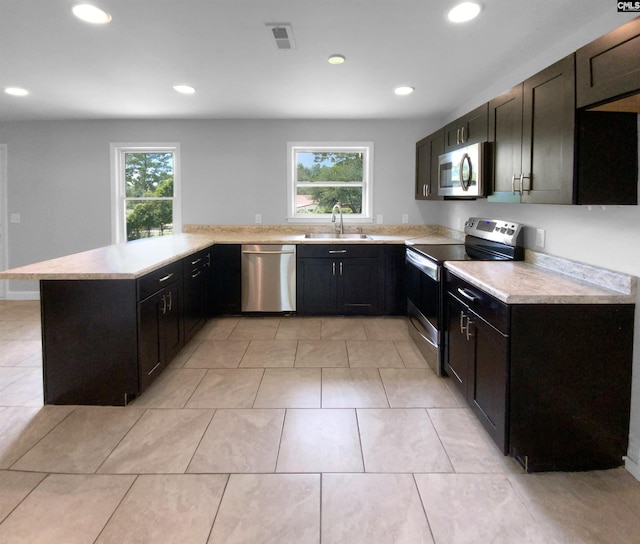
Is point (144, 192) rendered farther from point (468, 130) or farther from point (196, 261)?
point (468, 130)

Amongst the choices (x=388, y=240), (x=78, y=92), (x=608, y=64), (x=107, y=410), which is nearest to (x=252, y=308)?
(x=388, y=240)

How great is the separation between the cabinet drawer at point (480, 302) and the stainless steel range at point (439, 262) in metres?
0.23

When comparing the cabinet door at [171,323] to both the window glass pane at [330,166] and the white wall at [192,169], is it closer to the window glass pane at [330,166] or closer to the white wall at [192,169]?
the white wall at [192,169]

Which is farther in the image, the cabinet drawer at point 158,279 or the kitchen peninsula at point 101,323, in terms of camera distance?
the cabinet drawer at point 158,279

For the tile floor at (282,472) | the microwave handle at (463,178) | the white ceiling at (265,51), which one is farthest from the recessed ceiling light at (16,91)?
the microwave handle at (463,178)

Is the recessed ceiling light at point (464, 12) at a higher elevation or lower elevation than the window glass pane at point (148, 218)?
higher

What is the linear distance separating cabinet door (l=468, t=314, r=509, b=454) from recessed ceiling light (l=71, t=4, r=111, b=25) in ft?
8.46

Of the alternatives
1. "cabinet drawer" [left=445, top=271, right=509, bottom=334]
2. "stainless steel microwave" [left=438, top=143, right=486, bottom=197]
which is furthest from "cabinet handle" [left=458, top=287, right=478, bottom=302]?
"stainless steel microwave" [left=438, top=143, right=486, bottom=197]

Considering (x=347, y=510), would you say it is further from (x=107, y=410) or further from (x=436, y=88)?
(x=436, y=88)

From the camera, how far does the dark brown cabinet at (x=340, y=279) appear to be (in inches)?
183

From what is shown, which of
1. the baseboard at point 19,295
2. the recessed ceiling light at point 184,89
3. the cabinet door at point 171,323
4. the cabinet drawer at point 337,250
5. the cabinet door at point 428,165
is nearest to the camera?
the cabinet door at point 171,323

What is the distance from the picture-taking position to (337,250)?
4.66 meters

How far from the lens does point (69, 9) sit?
2.36 m

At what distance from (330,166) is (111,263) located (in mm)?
3099
